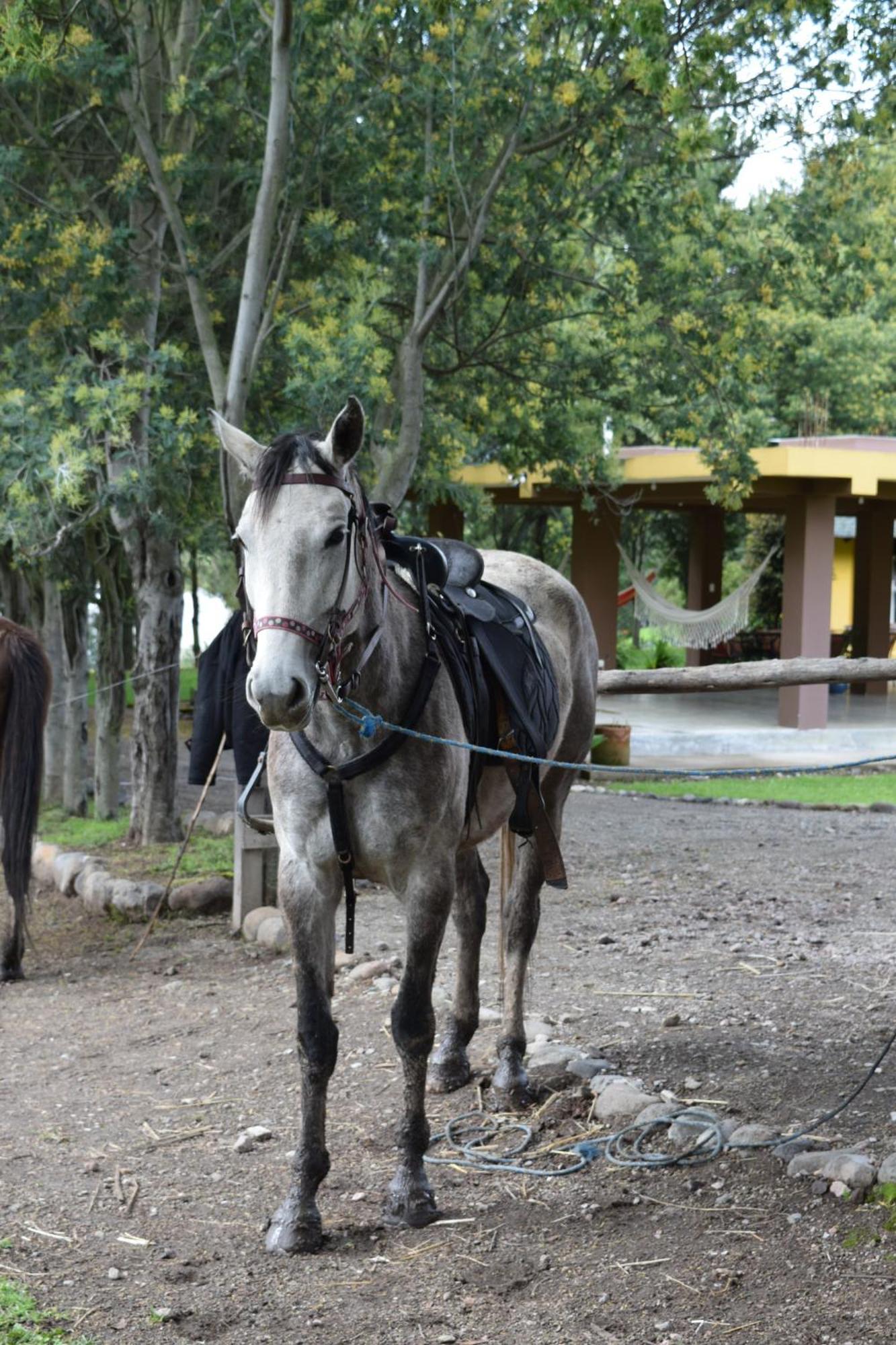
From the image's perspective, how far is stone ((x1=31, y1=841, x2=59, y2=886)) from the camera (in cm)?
915

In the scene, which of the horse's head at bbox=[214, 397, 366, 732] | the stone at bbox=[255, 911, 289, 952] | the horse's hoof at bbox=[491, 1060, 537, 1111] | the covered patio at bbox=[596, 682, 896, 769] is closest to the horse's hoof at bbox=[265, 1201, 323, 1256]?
the horse's hoof at bbox=[491, 1060, 537, 1111]

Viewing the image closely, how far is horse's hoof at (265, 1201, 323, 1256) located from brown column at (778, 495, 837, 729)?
15.0 metres

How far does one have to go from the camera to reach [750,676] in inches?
211

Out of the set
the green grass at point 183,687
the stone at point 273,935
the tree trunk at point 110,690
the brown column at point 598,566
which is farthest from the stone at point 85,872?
the brown column at point 598,566

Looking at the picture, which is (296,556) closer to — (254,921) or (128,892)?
(254,921)

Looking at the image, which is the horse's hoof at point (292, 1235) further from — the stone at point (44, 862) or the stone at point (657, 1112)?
the stone at point (44, 862)

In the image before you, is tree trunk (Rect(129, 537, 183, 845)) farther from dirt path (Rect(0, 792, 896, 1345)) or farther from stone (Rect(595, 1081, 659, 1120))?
stone (Rect(595, 1081, 659, 1120))

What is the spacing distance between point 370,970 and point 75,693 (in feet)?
23.2

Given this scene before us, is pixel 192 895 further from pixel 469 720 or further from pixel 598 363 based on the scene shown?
pixel 598 363

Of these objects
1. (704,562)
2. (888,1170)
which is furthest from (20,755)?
(704,562)

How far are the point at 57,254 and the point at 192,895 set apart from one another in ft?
13.1

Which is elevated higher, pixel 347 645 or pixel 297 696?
pixel 347 645

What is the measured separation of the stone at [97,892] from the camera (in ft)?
26.9

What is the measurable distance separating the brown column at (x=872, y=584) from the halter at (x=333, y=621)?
20.5 m
